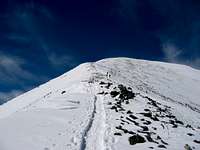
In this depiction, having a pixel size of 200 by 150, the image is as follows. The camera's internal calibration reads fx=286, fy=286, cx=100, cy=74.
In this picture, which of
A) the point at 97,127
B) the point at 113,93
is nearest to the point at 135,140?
the point at 97,127

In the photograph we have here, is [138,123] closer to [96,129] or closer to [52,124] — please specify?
[96,129]

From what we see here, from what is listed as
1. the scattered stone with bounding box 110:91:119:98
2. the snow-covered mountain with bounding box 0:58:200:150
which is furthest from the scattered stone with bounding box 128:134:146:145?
the scattered stone with bounding box 110:91:119:98

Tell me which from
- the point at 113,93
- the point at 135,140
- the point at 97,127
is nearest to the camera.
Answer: the point at 135,140

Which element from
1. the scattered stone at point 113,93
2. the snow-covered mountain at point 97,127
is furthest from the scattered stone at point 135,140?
the scattered stone at point 113,93

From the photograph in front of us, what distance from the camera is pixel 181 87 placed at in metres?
57.4

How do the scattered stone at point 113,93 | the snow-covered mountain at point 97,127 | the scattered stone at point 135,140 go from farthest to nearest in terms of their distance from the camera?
the scattered stone at point 113,93 → the scattered stone at point 135,140 → the snow-covered mountain at point 97,127

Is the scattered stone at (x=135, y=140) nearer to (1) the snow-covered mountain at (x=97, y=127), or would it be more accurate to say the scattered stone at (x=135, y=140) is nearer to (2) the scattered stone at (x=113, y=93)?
(1) the snow-covered mountain at (x=97, y=127)

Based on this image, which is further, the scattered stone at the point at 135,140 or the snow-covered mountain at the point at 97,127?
the scattered stone at the point at 135,140

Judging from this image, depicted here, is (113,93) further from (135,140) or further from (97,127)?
(135,140)

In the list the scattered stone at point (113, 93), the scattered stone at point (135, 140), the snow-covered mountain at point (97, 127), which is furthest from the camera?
the scattered stone at point (113, 93)

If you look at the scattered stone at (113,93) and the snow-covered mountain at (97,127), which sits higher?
the scattered stone at (113,93)

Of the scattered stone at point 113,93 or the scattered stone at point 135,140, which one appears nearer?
the scattered stone at point 135,140

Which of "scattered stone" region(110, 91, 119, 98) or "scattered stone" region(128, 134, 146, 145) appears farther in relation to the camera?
"scattered stone" region(110, 91, 119, 98)

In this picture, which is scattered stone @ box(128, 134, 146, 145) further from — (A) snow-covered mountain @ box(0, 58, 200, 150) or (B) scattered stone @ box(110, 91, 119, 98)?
(B) scattered stone @ box(110, 91, 119, 98)
